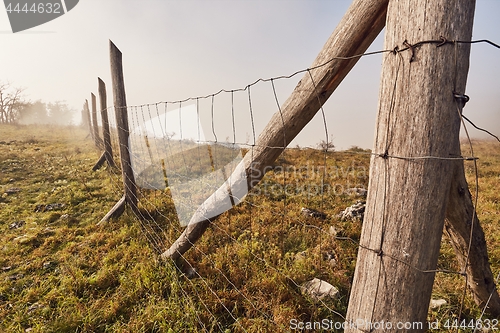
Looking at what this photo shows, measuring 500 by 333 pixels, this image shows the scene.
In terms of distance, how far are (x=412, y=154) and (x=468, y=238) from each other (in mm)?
1808

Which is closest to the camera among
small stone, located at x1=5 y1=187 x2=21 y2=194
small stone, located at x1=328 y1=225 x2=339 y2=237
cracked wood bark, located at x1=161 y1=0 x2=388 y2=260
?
cracked wood bark, located at x1=161 y1=0 x2=388 y2=260

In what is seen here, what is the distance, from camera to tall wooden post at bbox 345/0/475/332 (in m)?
1.07

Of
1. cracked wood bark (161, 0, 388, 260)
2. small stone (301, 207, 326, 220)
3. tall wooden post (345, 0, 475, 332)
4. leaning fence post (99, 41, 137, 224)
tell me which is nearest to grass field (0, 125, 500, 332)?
small stone (301, 207, 326, 220)

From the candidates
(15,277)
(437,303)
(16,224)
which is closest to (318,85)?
(437,303)

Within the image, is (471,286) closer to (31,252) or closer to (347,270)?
(347,270)

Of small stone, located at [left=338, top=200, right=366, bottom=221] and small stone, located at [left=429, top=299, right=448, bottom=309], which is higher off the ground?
small stone, located at [left=338, top=200, right=366, bottom=221]

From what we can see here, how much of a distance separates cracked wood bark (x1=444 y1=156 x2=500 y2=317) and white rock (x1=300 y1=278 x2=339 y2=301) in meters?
1.31

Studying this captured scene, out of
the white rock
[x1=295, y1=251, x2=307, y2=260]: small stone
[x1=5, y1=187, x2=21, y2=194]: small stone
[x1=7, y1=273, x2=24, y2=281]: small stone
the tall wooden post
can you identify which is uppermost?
the tall wooden post

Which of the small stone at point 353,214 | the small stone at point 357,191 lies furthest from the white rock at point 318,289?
the small stone at point 357,191

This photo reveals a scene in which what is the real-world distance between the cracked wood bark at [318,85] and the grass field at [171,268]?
59 cm

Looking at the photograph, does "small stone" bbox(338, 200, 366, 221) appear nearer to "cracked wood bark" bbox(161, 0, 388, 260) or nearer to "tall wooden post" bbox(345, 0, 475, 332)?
"cracked wood bark" bbox(161, 0, 388, 260)

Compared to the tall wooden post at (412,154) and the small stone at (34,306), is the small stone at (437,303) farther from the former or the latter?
the small stone at (34,306)

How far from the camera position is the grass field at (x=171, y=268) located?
265 cm

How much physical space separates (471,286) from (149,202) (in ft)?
17.1
